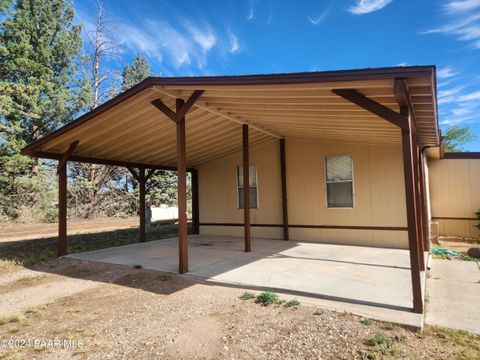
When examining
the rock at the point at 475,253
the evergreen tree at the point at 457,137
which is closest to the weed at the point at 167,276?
the rock at the point at 475,253

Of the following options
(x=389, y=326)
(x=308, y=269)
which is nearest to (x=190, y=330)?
(x=389, y=326)

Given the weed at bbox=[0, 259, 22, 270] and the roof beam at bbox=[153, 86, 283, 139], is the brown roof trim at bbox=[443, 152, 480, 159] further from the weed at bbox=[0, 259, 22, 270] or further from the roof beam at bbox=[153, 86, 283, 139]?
the weed at bbox=[0, 259, 22, 270]

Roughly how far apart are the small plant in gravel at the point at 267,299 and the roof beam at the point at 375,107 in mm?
2460

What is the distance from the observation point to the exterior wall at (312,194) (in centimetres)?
721

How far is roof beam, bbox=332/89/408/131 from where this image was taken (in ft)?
11.2

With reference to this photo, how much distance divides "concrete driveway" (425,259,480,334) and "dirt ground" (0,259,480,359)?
336 mm

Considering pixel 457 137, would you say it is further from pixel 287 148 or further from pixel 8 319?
pixel 8 319

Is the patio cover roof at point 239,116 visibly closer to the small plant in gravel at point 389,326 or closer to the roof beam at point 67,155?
the roof beam at point 67,155

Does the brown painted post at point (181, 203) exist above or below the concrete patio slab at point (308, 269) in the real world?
above

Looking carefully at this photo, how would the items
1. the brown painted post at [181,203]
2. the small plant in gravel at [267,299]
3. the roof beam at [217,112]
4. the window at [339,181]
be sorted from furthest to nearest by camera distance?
the window at [339,181]
the brown painted post at [181,203]
the roof beam at [217,112]
the small plant in gravel at [267,299]

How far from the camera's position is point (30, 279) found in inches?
211

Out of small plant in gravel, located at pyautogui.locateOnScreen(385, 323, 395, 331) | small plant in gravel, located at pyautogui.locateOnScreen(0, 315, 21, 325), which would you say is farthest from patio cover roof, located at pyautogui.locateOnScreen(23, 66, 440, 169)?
small plant in gravel, located at pyautogui.locateOnScreen(0, 315, 21, 325)

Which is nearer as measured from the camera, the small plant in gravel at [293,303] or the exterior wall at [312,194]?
the small plant in gravel at [293,303]

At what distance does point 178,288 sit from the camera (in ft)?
14.5
